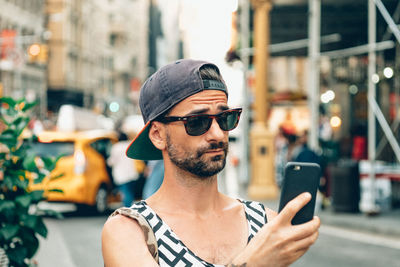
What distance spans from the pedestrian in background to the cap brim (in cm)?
805

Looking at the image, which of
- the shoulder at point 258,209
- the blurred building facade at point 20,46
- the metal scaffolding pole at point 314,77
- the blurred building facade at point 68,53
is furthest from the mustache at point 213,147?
the blurred building facade at point 20,46

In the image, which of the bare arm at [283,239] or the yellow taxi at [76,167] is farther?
the yellow taxi at [76,167]

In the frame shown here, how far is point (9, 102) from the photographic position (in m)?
3.96

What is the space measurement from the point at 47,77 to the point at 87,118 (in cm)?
3398

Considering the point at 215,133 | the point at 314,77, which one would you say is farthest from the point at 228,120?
the point at 314,77

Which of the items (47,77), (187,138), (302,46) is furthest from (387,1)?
(47,77)

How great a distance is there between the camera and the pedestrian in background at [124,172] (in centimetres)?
1042

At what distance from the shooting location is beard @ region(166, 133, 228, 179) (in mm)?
2031

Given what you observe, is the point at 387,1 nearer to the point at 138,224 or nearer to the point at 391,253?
the point at 391,253

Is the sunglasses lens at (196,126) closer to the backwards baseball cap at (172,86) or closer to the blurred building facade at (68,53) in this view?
the backwards baseball cap at (172,86)

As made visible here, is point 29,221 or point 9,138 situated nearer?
point 29,221

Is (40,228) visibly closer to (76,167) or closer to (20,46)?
(76,167)

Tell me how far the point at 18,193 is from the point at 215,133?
2153 mm

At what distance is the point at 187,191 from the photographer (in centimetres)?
212
